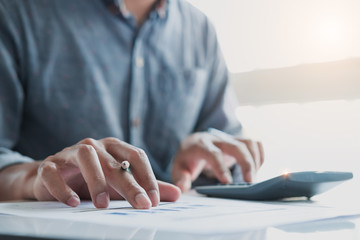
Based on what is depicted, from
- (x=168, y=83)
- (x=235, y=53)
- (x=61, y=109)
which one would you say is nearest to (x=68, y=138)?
(x=61, y=109)

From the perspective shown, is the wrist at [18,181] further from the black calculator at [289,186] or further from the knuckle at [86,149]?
the black calculator at [289,186]

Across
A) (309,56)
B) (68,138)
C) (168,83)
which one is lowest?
(68,138)

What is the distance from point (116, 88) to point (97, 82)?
0.05 m

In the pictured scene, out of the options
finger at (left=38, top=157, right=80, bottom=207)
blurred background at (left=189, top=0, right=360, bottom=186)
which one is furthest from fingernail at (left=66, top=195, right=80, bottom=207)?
blurred background at (left=189, top=0, right=360, bottom=186)

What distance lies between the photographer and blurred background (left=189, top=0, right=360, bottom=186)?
3.71ft

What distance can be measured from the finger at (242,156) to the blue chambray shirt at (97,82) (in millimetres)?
230

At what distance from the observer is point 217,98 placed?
109 cm

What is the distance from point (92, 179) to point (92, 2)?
0.66 metres

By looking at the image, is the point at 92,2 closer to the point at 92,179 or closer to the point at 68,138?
the point at 68,138

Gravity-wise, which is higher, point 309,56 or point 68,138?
point 309,56

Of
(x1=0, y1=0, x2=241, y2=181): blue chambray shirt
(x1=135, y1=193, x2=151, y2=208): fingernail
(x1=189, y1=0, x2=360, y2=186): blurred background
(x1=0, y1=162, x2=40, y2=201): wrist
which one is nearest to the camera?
(x1=135, y1=193, x2=151, y2=208): fingernail

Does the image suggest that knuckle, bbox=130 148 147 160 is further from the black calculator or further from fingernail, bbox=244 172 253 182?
fingernail, bbox=244 172 253 182

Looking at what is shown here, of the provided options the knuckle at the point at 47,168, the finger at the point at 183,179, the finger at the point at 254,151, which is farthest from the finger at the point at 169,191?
the finger at the point at 254,151

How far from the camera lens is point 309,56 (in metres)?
1.19
